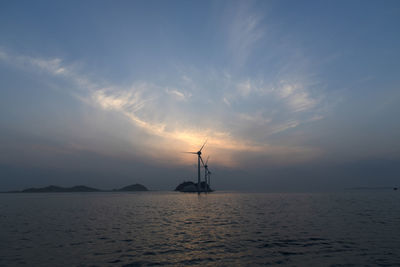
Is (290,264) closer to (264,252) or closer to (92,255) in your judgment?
(264,252)

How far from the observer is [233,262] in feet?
68.7

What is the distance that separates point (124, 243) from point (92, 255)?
5.27 metres

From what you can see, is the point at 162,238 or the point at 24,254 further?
the point at 162,238

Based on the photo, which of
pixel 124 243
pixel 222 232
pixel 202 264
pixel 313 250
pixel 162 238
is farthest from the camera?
pixel 222 232

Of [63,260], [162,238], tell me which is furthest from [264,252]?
[63,260]

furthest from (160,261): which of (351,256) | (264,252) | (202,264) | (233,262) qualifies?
(351,256)

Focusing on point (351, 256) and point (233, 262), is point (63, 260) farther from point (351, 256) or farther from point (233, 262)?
point (351, 256)

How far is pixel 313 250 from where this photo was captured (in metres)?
24.8

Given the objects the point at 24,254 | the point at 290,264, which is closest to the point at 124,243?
the point at 24,254

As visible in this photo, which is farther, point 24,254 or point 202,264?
point 24,254

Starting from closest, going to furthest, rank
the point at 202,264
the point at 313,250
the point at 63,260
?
1. the point at 202,264
2. the point at 63,260
3. the point at 313,250

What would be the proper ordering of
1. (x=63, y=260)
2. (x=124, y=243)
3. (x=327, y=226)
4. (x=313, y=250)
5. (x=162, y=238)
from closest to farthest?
(x=63, y=260), (x=313, y=250), (x=124, y=243), (x=162, y=238), (x=327, y=226)

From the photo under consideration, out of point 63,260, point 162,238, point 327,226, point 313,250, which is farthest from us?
point 327,226

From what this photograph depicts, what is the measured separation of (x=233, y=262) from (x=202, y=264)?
8.45 feet
